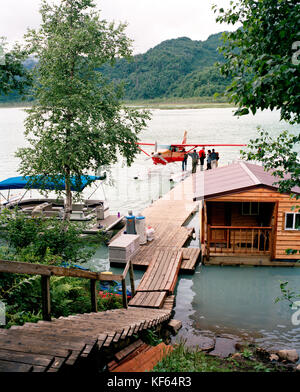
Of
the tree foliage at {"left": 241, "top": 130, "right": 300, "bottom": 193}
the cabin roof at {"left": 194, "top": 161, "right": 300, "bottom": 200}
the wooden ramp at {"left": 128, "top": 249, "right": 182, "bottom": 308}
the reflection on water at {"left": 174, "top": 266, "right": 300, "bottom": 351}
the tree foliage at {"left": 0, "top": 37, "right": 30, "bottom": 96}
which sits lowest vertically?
the reflection on water at {"left": 174, "top": 266, "right": 300, "bottom": 351}

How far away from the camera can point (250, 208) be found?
1418 cm

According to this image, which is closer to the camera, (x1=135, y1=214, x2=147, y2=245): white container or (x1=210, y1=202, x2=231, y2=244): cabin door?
(x1=135, y1=214, x2=147, y2=245): white container

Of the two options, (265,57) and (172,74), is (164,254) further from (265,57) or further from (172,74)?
(172,74)

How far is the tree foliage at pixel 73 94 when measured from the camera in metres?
12.4

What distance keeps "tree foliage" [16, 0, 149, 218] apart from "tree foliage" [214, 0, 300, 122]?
829 centimetres

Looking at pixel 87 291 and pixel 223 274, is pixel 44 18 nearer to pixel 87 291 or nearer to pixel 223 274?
pixel 87 291

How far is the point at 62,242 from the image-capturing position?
1007cm

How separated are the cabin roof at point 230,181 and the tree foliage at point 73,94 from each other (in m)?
3.48

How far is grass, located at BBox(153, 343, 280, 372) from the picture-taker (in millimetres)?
5574

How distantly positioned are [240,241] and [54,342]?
1048 centimetres

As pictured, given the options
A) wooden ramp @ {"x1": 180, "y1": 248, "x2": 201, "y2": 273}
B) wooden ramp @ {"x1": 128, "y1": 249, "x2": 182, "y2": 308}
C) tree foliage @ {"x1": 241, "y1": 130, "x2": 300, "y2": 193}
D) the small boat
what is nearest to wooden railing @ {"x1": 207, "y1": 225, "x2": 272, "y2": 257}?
wooden ramp @ {"x1": 180, "y1": 248, "x2": 201, "y2": 273}

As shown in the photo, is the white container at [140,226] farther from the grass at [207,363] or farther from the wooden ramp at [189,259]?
the grass at [207,363]

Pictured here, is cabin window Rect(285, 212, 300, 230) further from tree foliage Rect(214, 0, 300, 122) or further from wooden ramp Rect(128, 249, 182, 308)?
tree foliage Rect(214, 0, 300, 122)

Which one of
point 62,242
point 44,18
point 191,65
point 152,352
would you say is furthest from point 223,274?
point 191,65
